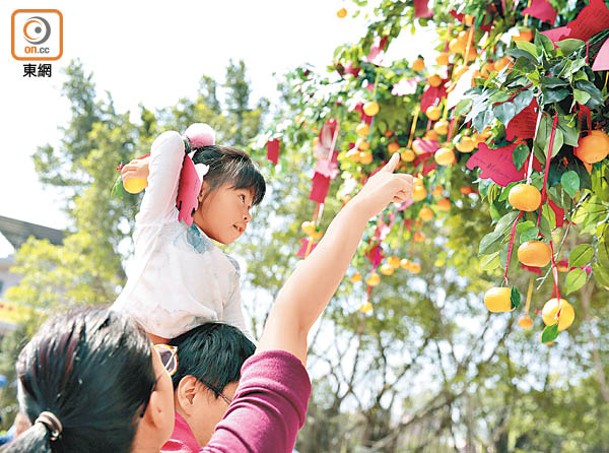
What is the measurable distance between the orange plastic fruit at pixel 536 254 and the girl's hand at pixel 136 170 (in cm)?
66

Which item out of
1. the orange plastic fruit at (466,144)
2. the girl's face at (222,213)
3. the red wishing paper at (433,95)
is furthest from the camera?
the red wishing paper at (433,95)

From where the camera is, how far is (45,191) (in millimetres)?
8766

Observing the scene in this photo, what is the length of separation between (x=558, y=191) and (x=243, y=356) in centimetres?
58

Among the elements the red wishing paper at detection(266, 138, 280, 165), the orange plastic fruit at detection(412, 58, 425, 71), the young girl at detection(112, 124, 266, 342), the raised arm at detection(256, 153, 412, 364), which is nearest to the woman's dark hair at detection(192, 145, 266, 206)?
the young girl at detection(112, 124, 266, 342)

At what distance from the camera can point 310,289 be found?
605 mm

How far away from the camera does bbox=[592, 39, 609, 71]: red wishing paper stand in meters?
1.00

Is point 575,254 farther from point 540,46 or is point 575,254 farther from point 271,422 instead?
point 271,422

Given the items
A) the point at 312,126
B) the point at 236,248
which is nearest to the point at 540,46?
the point at 312,126

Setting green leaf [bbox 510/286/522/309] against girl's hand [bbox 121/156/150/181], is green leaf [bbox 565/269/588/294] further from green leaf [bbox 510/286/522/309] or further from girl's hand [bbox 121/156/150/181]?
girl's hand [bbox 121/156/150/181]

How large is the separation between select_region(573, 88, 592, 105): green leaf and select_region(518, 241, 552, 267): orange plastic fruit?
219mm

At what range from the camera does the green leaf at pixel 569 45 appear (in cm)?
109

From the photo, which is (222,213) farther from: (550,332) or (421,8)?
(421,8)

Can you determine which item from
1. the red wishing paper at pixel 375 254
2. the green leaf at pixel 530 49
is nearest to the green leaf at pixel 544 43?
the green leaf at pixel 530 49

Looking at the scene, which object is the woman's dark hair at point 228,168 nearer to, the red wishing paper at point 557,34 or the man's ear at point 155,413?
the red wishing paper at point 557,34
